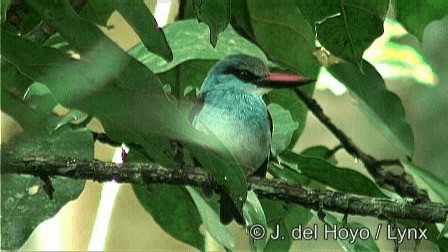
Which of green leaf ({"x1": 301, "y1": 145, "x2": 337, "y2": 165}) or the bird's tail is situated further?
green leaf ({"x1": 301, "y1": 145, "x2": 337, "y2": 165})

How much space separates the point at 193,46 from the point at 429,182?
0.85 feet

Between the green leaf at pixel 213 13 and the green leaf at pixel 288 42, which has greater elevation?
the green leaf at pixel 213 13

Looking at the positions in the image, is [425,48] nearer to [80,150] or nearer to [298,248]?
[298,248]

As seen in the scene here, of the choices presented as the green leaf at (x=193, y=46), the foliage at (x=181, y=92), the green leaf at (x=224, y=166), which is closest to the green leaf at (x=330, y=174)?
the foliage at (x=181, y=92)

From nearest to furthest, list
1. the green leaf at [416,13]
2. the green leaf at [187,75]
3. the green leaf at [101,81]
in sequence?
1. the green leaf at [101,81]
2. the green leaf at [416,13]
3. the green leaf at [187,75]

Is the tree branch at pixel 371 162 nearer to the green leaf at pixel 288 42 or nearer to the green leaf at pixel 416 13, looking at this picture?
the green leaf at pixel 288 42

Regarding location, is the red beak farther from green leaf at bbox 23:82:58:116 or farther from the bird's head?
green leaf at bbox 23:82:58:116

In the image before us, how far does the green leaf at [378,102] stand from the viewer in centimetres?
61

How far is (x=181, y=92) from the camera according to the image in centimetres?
62

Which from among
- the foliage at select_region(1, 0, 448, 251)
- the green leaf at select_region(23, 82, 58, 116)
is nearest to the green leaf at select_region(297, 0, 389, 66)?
the foliage at select_region(1, 0, 448, 251)

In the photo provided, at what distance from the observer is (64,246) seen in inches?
23.7

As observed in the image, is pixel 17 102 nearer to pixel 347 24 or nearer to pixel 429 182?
pixel 347 24

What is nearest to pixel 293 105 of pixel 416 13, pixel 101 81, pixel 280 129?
pixel 280 129

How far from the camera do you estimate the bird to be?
564mm
